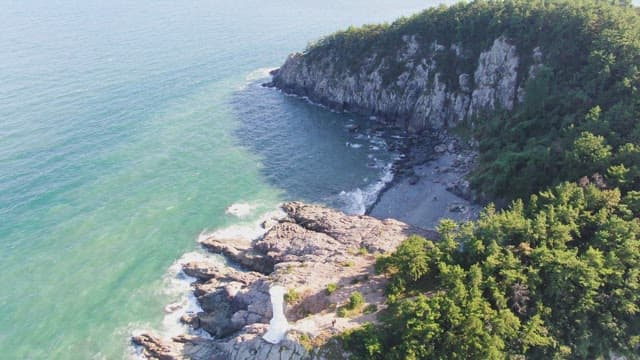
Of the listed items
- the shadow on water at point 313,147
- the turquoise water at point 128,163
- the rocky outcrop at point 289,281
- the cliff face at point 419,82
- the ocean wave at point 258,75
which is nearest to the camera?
the rocky outcrop at point 289,281

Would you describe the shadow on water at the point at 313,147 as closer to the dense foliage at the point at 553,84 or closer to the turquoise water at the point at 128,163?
the turquoise water at the point at 128,163

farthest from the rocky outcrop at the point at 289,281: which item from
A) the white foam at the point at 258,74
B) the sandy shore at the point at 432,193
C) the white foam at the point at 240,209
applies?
the white foam at the point at 258,74

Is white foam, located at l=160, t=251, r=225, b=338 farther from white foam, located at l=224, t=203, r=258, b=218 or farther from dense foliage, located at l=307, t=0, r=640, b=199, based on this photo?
dense foliage, located at l=307, t=0, r=640, b=199

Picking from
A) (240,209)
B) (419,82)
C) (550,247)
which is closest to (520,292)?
(550,247)

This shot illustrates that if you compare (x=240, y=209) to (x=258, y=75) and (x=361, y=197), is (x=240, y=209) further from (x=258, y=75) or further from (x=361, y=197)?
(x=258, y=75)

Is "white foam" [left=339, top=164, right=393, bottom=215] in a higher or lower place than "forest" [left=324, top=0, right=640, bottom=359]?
lower

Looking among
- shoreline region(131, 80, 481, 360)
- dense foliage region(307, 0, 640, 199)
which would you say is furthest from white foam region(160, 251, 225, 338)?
dense foliage region(307, 0, 640, 199)
